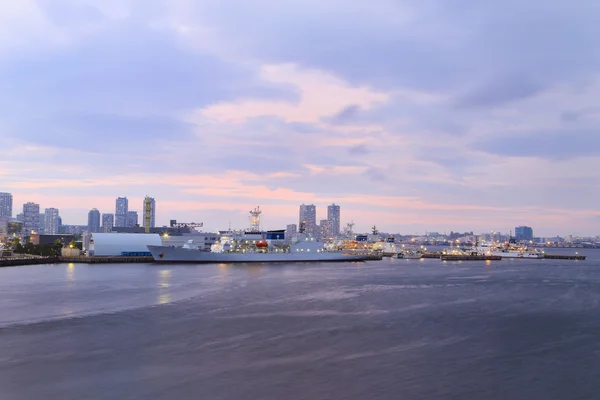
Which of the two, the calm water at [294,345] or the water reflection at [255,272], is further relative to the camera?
the water reflection at [255,272]

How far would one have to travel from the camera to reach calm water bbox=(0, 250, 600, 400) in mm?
16281

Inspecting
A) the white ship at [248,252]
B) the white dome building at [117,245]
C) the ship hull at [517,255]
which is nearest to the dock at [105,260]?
the white dome building at [117,245]

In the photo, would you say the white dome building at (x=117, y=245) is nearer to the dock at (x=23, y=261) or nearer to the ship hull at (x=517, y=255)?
the dock at (x=23, y=261)

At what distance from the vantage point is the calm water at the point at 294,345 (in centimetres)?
1628

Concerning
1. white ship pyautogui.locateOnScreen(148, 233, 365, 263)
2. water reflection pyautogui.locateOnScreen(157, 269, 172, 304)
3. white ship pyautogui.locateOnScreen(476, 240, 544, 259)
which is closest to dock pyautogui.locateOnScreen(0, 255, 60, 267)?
white ship pyautogui.locateOnScreen(148, 233, 365, 263)

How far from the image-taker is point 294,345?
870 inches

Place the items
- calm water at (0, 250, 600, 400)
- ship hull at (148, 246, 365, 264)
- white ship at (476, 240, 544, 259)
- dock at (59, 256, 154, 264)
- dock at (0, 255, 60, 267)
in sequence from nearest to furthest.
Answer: calm water at (0, 250, 600, 400)
dock at (0, 255, 60, 267)
dock at (59, 256, 154, 264)
ship hull at (148, 246, 365, 264)
white ship at (476, 240, 544, 259)

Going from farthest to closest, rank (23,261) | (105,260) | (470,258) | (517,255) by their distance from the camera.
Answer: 1. (517,255)
2. (470,258)
3. (105,260)
4. (23,261)

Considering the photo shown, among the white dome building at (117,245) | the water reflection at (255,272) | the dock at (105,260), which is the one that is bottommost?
the water reflection at (255,272)

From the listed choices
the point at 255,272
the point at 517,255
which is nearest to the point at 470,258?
the point at 517,255

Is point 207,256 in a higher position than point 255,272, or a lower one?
higher

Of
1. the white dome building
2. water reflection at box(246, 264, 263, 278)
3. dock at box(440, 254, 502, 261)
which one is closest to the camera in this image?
water reflection at box(246, 264, 263, 278)

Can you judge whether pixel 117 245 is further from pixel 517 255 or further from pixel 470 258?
pixel 517 255

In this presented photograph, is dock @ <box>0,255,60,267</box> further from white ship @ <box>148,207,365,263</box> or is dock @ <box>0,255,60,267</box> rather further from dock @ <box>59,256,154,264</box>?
white ship @ <box>148,207,365,263</box>
